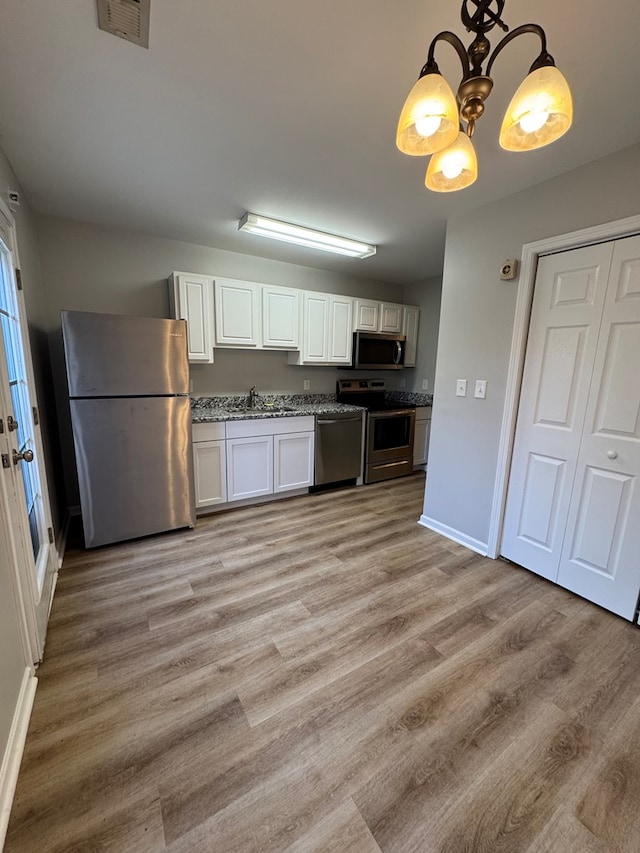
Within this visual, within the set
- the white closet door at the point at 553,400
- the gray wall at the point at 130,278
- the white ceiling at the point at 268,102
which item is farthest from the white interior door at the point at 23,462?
the white closet door at the point at 553,400

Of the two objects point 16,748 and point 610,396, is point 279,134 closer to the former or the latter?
point 610,396

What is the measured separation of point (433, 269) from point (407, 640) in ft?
12.2

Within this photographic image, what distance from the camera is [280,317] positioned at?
3463 millimetres

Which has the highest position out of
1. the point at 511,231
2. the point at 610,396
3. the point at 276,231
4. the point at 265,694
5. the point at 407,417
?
the point at 276,231

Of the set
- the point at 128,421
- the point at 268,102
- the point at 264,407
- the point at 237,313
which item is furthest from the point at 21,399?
the point at 264,407

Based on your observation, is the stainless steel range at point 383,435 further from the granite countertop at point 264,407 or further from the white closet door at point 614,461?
the white closet door at point 614,461

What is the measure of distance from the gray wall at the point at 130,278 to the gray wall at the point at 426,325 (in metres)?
1.54

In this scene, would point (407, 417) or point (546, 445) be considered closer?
point (546, 445)

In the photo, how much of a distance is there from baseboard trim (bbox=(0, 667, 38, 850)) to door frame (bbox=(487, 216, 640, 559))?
2646 mm

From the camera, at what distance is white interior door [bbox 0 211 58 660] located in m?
1.44

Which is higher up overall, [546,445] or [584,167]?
[584,167]

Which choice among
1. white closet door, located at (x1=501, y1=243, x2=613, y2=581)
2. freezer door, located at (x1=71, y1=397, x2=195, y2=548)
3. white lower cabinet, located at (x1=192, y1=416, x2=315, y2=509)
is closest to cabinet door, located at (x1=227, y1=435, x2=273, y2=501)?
white lower cabinet, located at (x1=192, y1=416, x2=315, y2=509)

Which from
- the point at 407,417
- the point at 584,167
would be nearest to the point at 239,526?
the point at 407,417

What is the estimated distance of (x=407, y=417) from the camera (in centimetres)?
412
